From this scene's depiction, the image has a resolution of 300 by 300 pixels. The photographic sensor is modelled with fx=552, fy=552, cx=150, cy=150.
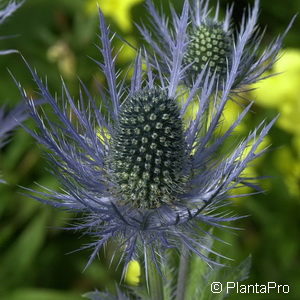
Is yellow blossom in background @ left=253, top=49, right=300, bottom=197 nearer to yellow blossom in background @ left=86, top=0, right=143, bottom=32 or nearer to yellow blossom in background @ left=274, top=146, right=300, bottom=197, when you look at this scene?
yellow blossom in background @ left=274, top=146, right=300, bottom=197

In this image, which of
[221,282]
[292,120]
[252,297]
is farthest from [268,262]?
[221,282]

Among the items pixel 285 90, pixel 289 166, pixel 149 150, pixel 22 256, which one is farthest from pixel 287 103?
pixel 149 150

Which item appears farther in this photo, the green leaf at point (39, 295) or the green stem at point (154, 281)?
the green leaf at point (39, 295)

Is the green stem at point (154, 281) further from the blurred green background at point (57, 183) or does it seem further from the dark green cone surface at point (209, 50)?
the blurred green background at point (57, 183)

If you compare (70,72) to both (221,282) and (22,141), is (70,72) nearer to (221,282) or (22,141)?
(22,141)

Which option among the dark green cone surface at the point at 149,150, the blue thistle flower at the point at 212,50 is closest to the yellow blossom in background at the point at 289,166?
the blue thistle flower at the point at 212,50

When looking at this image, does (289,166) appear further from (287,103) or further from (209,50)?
(209,50)
